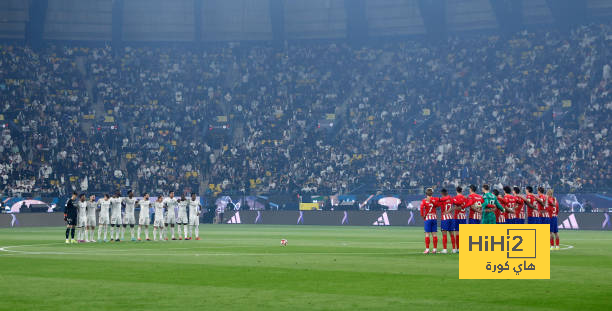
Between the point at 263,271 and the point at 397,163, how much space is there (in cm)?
4510

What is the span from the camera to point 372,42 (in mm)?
79062

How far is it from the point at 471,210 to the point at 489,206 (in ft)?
2.86

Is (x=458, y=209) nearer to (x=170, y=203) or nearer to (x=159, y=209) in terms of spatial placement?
(x=170, y=203)

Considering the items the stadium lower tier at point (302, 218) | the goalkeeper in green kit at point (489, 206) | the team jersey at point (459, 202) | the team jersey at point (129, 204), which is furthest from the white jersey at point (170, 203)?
the stadium lower tier at point (302, 218)

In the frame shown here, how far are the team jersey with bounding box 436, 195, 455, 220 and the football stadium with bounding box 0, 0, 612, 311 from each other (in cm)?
1211

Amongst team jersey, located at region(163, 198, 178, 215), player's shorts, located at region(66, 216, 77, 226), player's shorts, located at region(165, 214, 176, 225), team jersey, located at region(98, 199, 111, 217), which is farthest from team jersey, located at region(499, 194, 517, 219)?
player's shorts, located at region(66, 216, 77, 226)

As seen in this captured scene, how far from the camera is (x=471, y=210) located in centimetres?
2908

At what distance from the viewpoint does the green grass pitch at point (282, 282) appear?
1434 cm

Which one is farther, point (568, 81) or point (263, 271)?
point (568, 81)

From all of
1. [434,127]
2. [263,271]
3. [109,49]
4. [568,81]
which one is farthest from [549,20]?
[263,271]

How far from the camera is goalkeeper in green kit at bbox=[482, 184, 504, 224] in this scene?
28.3 meters

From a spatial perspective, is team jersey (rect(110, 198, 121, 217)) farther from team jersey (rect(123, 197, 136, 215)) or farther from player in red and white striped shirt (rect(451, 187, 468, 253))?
player in red and white striped shirt (rect(451, 187, 468, 253))

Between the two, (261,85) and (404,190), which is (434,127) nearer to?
(404,190)

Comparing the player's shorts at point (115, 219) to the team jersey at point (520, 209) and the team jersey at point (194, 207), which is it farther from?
the team jersey at point (520, 209)
